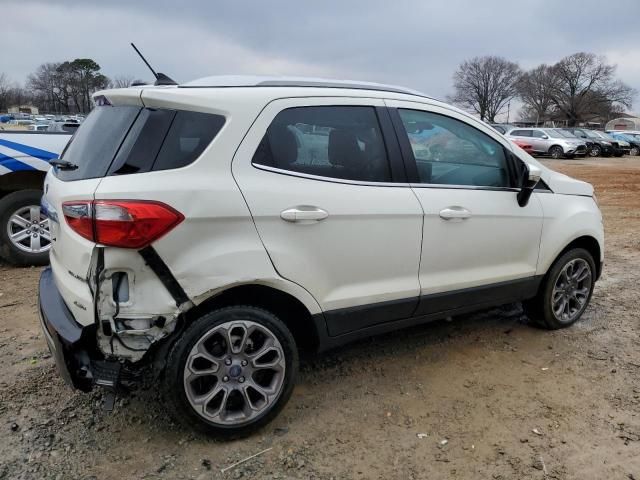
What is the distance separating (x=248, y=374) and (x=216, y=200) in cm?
92

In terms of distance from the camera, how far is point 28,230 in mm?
5793

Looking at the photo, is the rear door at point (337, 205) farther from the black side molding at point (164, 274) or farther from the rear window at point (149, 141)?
the black side molding at point (164, 274)

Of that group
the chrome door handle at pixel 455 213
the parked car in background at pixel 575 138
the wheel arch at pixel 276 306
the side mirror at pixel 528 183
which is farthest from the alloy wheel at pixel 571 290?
the parked car in background at pixel 575 138

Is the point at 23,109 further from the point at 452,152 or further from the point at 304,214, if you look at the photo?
the point at 304,214

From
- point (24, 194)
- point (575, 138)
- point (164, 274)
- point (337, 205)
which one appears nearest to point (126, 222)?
point (164, 274)

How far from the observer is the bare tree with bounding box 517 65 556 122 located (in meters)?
85.2

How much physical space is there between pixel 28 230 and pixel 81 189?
3.86 metres

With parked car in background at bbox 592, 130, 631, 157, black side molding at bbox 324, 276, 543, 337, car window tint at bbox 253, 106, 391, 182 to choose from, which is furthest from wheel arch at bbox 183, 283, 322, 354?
parked car in background at bbox 592, 130, 631, 157

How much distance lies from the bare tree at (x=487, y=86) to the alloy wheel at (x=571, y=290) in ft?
292

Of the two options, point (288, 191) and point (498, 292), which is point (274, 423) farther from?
point (498, 292)

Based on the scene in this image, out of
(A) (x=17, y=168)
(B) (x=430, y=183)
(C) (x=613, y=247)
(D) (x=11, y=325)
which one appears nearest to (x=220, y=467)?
(B) (x=430, y=183)

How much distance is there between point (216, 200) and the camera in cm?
253

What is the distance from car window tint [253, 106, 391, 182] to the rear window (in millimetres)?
301

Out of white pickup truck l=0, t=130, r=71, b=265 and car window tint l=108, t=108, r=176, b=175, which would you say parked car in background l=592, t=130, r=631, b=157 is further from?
car window tint l=108, t=108, r=176, b=175
